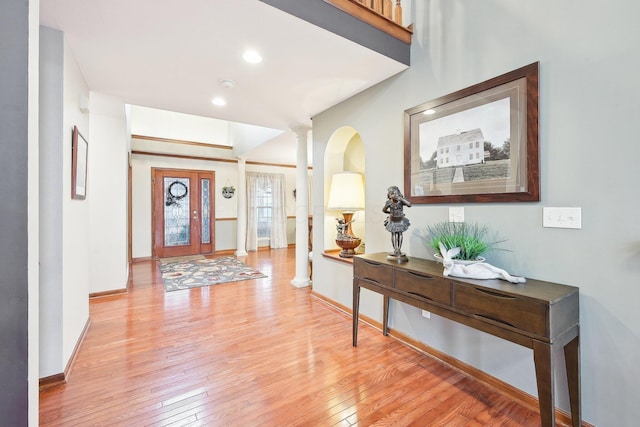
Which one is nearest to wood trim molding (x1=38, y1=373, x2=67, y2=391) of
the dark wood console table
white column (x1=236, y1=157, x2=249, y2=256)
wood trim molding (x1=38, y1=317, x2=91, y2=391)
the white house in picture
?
wood trim molding (x1=38, y1=317, x2=91, y2=391)

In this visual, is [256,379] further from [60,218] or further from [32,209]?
[60,218]

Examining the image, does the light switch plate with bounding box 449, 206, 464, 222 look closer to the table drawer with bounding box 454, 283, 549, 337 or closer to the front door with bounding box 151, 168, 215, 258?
the table drawer with bounding box 454, 283, 549, 337

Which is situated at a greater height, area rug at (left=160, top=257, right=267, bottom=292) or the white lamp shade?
the white lamp shade

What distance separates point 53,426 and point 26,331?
3.59ft

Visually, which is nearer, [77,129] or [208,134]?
[77,129]

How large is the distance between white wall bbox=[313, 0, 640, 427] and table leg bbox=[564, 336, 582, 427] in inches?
2.9

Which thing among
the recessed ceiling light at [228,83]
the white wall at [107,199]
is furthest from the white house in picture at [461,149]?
the white wall at [107,199]

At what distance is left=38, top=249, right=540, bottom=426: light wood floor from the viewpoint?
162 centimetres

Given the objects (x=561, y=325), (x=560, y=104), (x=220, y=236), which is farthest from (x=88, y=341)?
(x=220, y=236)

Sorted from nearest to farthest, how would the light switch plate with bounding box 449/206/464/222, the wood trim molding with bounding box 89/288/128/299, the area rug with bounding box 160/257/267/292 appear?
the light switch plate with bounding box 449/206/464/222 → the wood trim molding with bounding box 89/288/128/299 → the area rug with bounding box 160/257/267/292

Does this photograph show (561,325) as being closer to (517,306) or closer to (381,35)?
(517,306)

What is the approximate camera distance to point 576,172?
1.52 meters

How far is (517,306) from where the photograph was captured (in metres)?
1.42

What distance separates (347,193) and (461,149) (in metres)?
1.40
